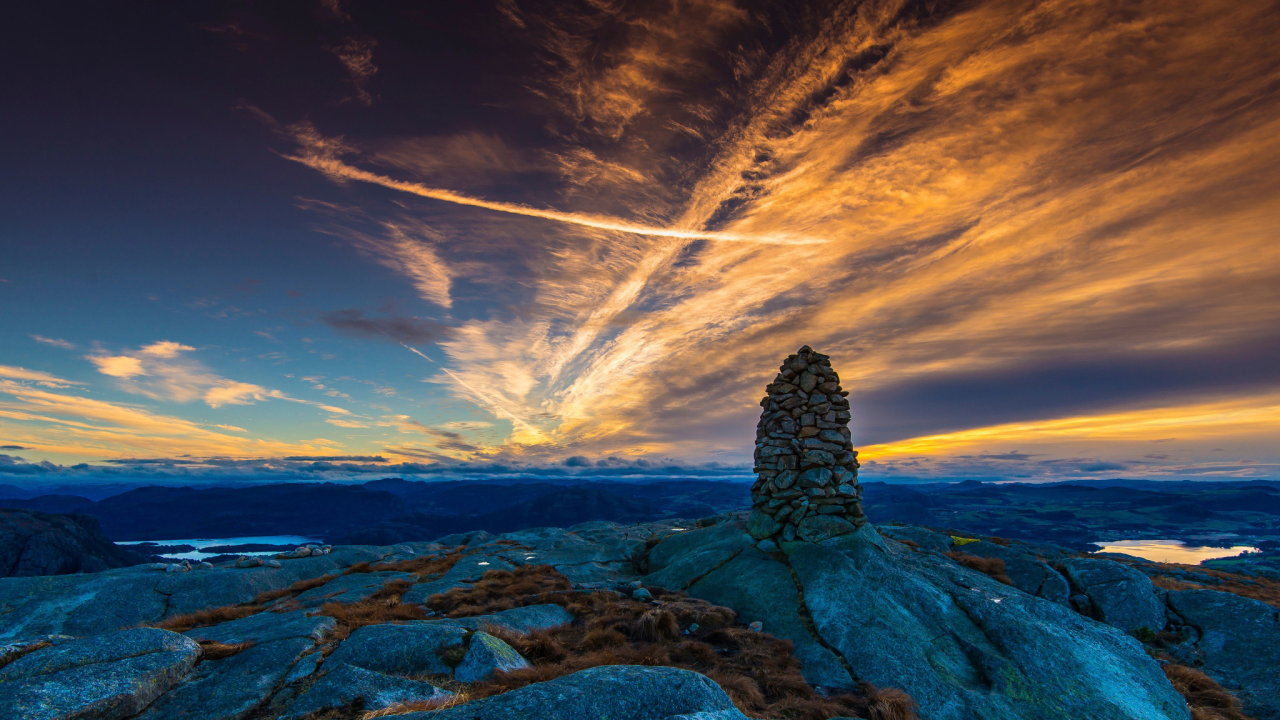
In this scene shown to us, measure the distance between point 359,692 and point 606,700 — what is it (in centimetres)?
584

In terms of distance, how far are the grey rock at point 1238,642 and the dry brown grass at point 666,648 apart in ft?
56.6

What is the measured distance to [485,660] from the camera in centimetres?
1156

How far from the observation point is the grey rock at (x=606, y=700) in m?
7.74

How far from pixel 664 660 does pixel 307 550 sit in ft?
117

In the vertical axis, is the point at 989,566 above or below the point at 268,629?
below

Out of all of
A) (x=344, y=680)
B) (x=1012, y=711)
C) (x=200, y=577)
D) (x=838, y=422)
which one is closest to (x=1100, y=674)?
(x=1012, y=711)

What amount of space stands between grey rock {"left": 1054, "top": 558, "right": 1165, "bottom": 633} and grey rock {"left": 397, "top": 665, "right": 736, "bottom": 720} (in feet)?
87.9

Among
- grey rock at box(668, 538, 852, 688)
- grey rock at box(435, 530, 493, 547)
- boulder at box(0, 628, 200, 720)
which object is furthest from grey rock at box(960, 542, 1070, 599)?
grey rock at box(435, 530, 493, 547)

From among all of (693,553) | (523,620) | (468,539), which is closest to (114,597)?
(523,620)

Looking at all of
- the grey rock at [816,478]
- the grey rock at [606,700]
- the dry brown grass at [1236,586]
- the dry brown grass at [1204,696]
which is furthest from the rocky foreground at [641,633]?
the dry brown grass at [1236,586]

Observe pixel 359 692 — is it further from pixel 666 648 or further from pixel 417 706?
pixel 666 648

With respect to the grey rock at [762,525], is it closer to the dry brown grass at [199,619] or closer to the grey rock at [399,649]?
the grey rock at [399,649]

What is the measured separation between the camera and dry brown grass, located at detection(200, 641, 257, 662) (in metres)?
11.5

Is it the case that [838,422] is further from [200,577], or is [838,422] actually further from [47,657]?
[200,577]
